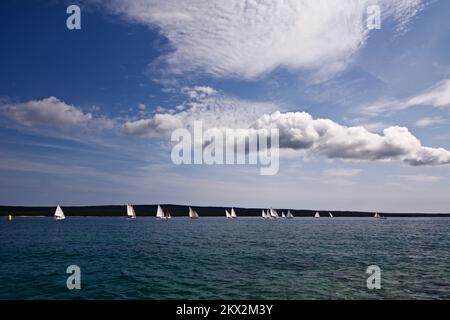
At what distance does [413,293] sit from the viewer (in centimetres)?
2725

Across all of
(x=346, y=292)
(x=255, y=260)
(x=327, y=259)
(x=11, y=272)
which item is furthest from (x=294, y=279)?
(x=11, y=272)

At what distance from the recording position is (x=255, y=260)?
1800 inches

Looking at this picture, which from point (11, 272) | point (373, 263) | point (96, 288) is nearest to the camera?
point (96, 288)

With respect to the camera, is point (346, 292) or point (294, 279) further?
point (294, 279)

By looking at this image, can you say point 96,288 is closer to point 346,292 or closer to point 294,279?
point 294,279
